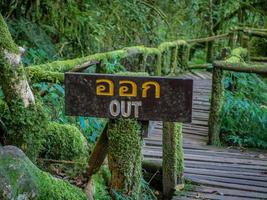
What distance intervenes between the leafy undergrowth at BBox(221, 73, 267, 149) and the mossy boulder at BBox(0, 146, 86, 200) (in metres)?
4.06

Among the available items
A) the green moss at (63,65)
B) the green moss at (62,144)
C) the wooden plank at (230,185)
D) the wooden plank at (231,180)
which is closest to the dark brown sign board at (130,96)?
the green moss at (62,144)

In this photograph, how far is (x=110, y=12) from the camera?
888cm

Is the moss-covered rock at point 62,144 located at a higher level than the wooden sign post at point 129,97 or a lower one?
lower

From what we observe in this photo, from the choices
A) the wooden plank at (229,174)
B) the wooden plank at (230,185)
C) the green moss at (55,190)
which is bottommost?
the wooden plank at (230,185)

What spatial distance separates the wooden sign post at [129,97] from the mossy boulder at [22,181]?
51cm

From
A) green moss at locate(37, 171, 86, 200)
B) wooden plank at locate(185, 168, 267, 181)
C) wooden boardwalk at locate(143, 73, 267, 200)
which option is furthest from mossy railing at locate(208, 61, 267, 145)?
green moss at locate(37, 171, 86, 200)

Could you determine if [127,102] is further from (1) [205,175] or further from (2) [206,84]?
(2) [206,84]

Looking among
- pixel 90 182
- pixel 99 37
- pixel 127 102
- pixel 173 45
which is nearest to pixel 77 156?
pixel 90 182

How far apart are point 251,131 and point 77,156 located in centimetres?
354

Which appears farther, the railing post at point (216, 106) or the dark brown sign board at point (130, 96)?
the railing post at point (216, 106)

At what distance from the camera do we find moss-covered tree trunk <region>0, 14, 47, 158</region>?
2.83 metres

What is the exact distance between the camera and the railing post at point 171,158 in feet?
14.4

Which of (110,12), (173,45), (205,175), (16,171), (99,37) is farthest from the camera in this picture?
(173,45)

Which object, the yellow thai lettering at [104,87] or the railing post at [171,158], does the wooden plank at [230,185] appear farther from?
the yellow thai lettering at [104,87]
